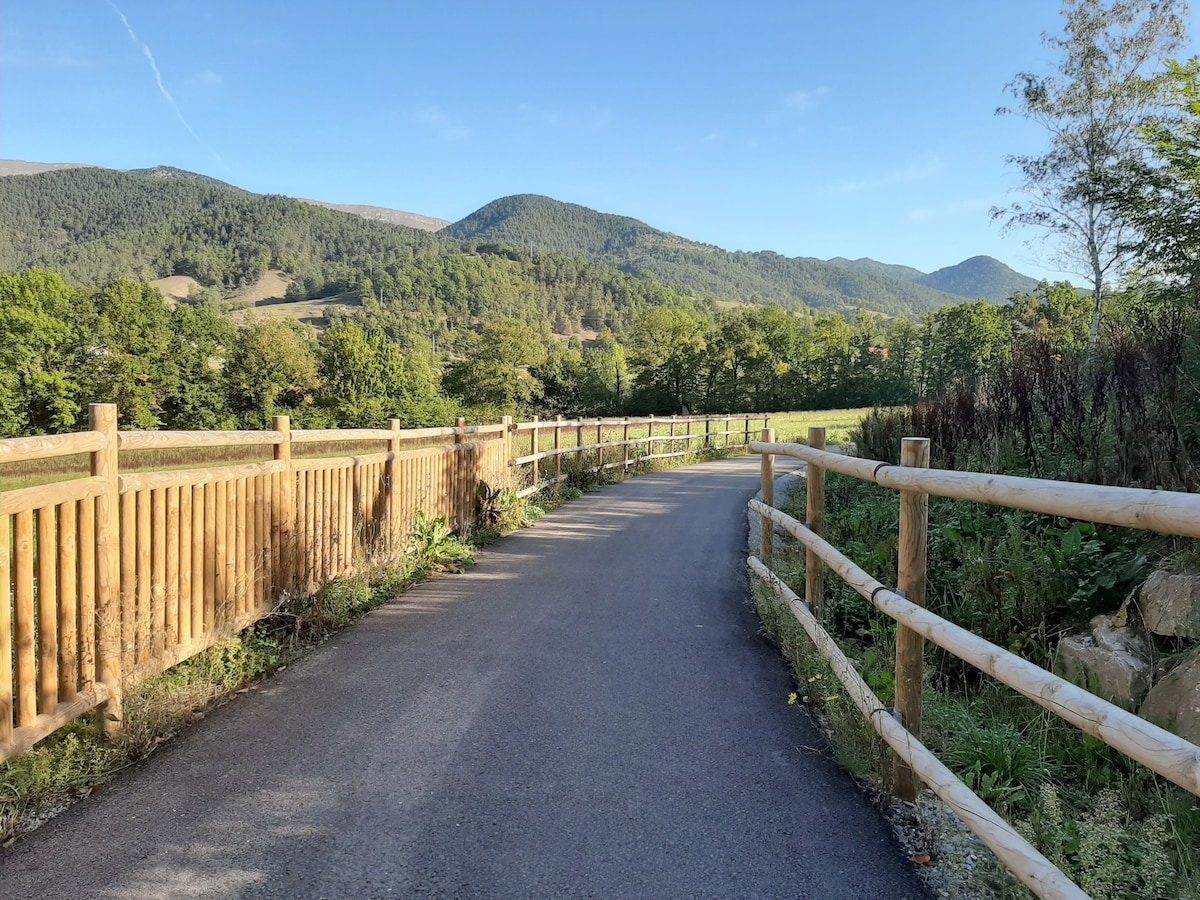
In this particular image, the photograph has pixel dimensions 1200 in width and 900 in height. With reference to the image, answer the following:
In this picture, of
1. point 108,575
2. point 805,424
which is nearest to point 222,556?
point 108,575

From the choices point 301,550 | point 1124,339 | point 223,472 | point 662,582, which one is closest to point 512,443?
point 662,582

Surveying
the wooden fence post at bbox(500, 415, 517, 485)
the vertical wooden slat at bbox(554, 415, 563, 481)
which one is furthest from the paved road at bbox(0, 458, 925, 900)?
the vertical wooden slat at bbox(554, 415, 563, 481)

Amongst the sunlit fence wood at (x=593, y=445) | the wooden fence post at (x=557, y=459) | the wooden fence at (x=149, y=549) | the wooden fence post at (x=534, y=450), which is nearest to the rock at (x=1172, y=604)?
the wooden fence at (x=149, y=549)

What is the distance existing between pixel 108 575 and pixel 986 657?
146 inches

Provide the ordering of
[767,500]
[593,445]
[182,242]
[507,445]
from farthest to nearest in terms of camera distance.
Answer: [182,242] < [593,445] < [507,445] < [767,500]

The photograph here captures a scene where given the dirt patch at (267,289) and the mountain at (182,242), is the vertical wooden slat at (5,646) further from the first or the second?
the dirt patch at (267,289)

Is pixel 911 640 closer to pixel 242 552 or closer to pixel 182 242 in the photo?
pixel 242 552

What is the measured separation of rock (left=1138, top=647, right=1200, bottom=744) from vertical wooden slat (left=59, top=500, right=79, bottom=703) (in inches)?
187

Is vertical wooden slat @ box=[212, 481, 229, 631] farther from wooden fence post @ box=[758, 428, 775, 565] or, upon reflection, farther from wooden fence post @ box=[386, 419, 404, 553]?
wooden fence post @ box=[758, 428, 775, 565]

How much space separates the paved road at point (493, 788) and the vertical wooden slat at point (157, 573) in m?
0.52

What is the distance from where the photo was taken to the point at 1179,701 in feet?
10.1

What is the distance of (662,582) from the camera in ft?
22.6

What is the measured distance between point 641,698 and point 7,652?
2943 millimetres

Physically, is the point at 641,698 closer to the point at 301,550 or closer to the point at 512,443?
the point at 301,550
